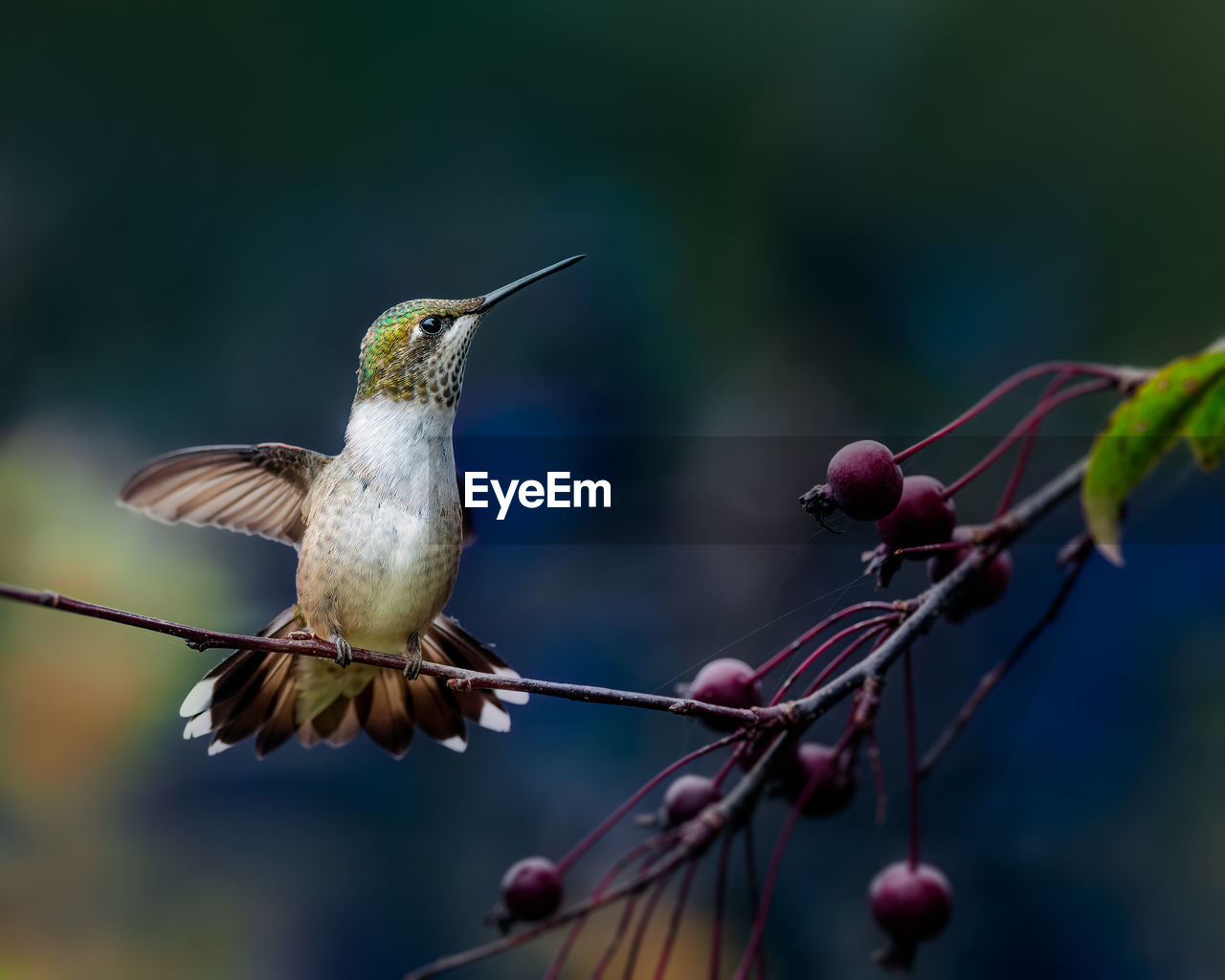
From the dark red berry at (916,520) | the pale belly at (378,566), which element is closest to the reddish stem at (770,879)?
the dark red berry at (916,520)

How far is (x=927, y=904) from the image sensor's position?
0.53 metres

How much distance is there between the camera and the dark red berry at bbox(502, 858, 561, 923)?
1.77ft

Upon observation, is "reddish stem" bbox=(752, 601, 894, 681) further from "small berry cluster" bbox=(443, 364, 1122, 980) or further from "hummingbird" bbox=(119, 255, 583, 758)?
"hummingbird" bbox=(119, 255, 583, 758)

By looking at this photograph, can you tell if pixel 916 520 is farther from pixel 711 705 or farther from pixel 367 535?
pixel 367 535

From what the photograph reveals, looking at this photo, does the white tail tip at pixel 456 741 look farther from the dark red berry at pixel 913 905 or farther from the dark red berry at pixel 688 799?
the dark red berry at pixel 913 905

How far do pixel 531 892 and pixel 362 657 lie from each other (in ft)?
0.79

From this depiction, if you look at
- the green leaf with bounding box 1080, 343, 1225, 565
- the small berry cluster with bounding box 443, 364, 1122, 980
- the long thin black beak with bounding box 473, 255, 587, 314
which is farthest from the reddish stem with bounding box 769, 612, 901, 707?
the long thin black beak with bounding box 473, 255, 587, 314

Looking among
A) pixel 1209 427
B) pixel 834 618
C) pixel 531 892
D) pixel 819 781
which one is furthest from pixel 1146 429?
pixel 531 892

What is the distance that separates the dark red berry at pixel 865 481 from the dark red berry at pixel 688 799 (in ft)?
0.69

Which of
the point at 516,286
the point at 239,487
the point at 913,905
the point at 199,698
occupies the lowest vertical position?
the point at 913,905

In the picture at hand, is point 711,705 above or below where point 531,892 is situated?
above

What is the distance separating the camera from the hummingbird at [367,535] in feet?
1.59

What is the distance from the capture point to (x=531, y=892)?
54 centimetres

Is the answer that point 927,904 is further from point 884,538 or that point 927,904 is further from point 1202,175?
point 1202,175
